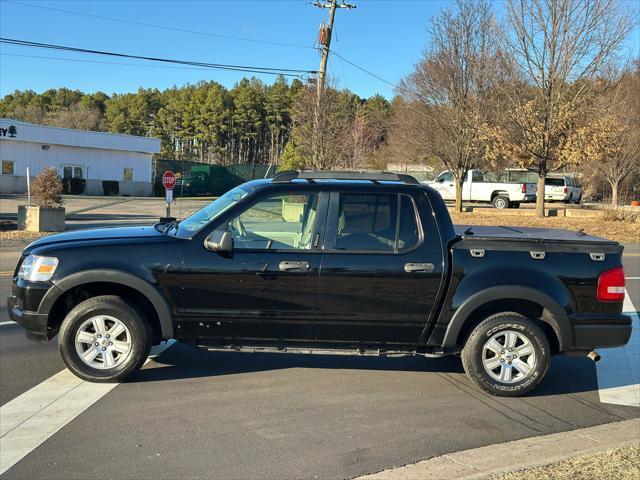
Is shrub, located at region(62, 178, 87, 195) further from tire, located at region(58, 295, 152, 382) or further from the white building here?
tire, located at region(58, 295, 152, 382)

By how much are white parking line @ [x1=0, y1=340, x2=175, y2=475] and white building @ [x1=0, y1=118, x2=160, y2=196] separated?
36.6 metres

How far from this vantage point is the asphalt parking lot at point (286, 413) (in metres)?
3.69

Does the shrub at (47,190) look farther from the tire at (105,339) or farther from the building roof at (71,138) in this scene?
the building roof at (71,138)

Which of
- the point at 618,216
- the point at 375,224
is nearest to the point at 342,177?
the point at 375,224

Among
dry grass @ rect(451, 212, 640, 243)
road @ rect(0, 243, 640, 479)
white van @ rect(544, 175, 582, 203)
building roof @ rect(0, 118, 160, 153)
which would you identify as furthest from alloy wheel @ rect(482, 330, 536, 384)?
building roof @ rect(0, 118, 160, 153)

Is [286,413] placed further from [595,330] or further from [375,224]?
[595,330]

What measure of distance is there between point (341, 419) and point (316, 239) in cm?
148

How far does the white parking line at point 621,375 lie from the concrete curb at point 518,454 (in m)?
0.75

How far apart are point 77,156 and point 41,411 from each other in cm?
4123

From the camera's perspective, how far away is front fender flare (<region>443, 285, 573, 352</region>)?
4.80m

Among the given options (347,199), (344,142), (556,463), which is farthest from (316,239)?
(344,142)

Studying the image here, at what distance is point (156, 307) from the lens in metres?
4.85

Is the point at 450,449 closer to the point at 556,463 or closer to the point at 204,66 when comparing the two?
the point at 556,463

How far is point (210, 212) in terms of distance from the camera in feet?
17.4
